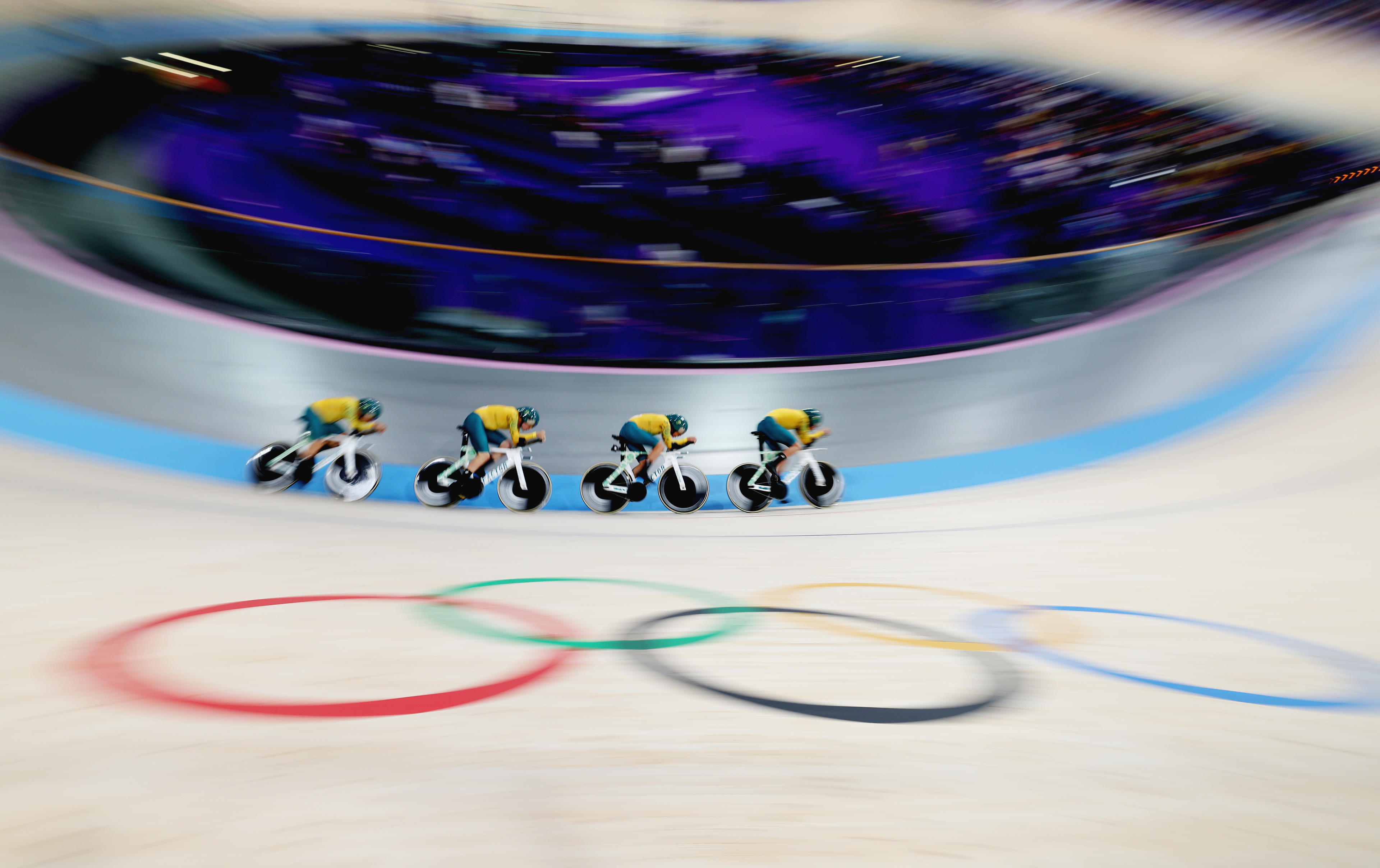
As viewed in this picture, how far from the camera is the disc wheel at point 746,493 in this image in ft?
19.5

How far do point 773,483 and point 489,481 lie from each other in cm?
213

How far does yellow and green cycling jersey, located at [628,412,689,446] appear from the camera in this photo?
5.72m

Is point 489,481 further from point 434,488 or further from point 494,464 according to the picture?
point 434,488

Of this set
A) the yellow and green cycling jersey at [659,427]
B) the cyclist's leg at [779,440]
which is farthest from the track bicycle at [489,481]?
the cyclist's leg at [779,440]

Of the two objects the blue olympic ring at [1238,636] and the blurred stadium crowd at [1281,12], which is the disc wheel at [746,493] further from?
the blurred stadium crowd at [1281,12]

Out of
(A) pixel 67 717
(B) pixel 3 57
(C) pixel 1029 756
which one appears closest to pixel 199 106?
(B) pixel 3 57

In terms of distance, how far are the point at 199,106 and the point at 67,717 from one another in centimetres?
1396

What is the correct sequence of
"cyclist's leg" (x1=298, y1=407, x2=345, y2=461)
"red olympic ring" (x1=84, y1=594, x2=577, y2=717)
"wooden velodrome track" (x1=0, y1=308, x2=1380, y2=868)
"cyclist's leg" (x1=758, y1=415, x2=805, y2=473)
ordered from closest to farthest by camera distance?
"wooden velodrome track" (x1=0, y1=308, x2=1380, y2=868), "red olympic ring" (x1=84, y1=594, x2=577, y2=717), "cyclist's leg" (x1=298, y1=407, x2=345, y2=461), "cyclist's leg" (x1=758, y1=415, x2=805, y2=473)

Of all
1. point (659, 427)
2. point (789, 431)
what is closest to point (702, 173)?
point (789, 431)

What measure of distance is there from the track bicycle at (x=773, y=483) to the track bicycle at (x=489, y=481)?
1463 mm

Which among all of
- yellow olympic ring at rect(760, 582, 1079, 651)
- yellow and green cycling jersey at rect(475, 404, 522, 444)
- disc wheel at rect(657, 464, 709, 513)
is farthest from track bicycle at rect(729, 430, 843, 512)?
yellow olympic ring at rect(760, 582, 1079, 651)

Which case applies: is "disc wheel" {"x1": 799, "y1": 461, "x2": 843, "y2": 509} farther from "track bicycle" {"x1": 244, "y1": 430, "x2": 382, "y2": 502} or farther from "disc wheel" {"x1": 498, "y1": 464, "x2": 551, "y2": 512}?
"track bicycle" {"x1": 244, "y1": 430, "x2": 382, "y2": 502}

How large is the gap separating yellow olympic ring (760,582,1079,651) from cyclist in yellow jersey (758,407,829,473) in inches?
112

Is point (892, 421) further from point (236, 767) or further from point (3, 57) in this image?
point (3, 57)
